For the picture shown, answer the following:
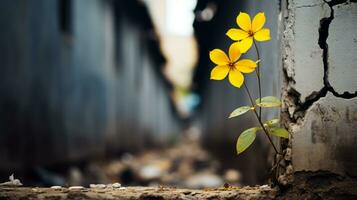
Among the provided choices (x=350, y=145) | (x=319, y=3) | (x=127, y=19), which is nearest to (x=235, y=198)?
(x=350, y=145)

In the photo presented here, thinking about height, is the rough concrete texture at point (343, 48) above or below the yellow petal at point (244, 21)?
below

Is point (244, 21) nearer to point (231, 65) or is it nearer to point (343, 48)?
point (231, 65)

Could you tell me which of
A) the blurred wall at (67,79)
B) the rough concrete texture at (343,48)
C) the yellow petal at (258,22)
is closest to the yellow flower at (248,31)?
the yellow petal at (258,22)

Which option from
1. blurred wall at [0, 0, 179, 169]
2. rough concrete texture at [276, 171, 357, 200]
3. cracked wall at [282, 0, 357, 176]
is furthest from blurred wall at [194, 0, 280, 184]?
blurred wall at [0, 0, 179, 169]

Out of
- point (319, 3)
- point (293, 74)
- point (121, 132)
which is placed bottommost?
point (121, 132)

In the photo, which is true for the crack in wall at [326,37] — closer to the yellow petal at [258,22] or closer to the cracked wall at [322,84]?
the cracked wall at [322,84]

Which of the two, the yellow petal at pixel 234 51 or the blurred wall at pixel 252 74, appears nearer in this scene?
the yellow petal at pixel 234 51

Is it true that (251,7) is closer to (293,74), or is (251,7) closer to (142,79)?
(293,74)
